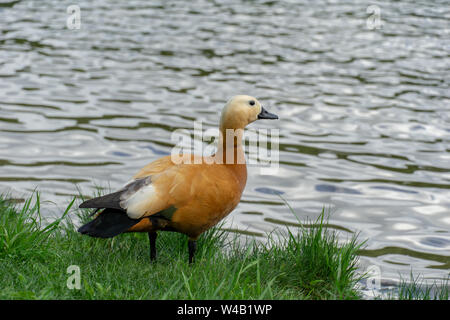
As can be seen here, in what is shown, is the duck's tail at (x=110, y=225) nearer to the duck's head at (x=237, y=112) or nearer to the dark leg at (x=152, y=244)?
the dark leg at (x=152, y=244)

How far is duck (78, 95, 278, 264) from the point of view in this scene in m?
4.76

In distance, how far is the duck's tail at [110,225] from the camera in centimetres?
471

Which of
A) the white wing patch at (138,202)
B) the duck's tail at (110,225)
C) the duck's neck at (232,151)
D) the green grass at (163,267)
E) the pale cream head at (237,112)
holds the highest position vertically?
the pale cream head at (237,112)

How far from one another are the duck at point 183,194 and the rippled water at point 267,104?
79.0 inches

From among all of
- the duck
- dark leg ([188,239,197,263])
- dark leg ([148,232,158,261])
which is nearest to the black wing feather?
the duck

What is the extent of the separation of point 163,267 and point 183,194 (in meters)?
0.60

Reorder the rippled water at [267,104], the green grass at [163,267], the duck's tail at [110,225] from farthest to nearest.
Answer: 1. the rippled water at [267,104]
2. the duck's tail at [110,225]
3. the green grass at [163,267]

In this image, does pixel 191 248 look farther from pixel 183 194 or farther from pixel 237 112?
pixel 237 112

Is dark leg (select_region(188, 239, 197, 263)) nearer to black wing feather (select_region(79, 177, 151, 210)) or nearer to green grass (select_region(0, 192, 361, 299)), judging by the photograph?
green grass (select_region(0, 192, 361, 299))

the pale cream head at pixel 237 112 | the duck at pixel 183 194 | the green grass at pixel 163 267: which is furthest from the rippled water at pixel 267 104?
the pale cream head at pixel 237 112

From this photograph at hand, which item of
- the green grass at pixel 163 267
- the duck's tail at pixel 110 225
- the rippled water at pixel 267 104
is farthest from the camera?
the rippled water at pixel 267 104

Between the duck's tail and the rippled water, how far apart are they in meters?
2.51
